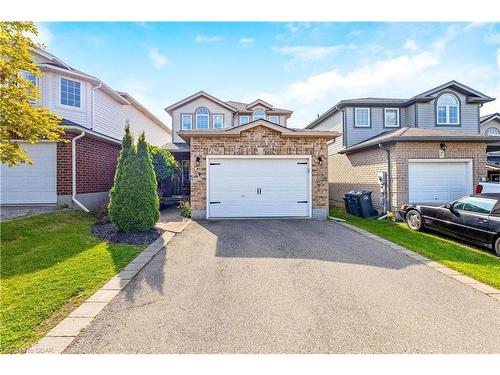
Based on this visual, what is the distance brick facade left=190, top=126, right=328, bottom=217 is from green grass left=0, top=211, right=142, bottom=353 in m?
3.91

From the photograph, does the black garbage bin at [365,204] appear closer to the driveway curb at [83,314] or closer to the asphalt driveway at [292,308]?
the asphalt driveway at [292,308]

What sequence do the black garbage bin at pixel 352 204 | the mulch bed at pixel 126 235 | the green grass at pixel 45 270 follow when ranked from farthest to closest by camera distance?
the black garbage bin at pixel 352 204 → the mulch bed at pixel 126 235 → the green grass at pixel 45 270

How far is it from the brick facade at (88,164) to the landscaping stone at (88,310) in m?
7.64

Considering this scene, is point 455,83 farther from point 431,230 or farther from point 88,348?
point 88,348

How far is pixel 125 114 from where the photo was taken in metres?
17.2

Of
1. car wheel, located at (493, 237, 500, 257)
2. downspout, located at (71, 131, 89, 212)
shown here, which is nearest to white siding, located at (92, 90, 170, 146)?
downspout, located at (71, 131, 89, 212)

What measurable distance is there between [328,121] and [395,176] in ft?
28.6

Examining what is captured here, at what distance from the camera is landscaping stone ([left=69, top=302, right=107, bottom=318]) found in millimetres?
3449

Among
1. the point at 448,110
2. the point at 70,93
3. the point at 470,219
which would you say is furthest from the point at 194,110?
the point at 470,219

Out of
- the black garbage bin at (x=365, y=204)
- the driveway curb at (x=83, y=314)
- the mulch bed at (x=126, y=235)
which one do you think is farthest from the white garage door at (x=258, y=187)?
the driveway curb at (x=83, y=314)

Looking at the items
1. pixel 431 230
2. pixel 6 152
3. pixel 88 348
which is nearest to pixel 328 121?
pixel 431 230

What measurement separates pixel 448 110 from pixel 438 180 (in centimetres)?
800

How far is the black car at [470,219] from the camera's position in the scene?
6375mm

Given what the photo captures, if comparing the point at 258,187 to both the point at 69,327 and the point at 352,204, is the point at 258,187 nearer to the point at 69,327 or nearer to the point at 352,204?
the point at 352,204
